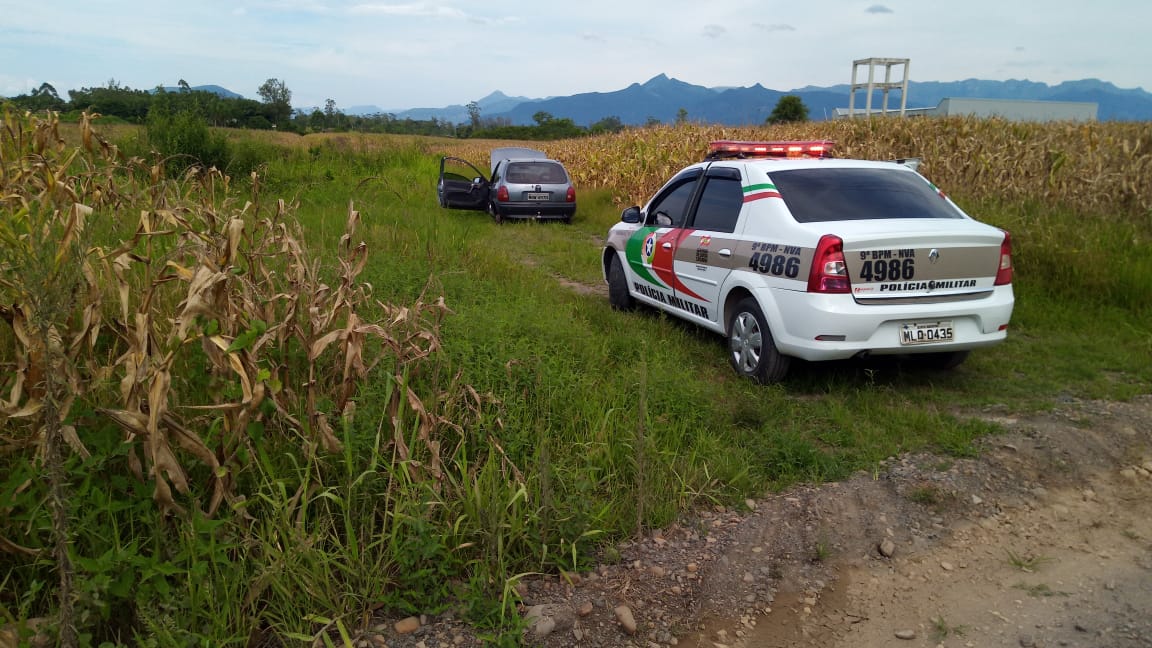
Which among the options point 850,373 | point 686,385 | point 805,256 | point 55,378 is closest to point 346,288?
point 55,378

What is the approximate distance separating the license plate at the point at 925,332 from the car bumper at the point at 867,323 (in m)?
0.02

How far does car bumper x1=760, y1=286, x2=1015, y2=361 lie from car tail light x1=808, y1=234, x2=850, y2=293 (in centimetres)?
7

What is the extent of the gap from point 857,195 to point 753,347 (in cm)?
137

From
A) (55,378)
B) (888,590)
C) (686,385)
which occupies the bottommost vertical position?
(888,590)

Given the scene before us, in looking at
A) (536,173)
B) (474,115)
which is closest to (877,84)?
(536,173)

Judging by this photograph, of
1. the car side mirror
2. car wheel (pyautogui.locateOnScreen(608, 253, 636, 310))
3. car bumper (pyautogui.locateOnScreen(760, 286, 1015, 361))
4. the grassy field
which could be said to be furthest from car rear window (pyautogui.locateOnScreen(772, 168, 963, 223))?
car wheel (pyautogui.locateOnScreen(608, 253, 636, 310))

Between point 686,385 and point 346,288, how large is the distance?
2345mm

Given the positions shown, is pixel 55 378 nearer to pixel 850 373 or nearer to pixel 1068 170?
pixel 850 373

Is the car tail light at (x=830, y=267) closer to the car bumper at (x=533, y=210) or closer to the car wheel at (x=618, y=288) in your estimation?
the car wheel at (x=618, y=288)

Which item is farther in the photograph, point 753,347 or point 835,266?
point 753,347

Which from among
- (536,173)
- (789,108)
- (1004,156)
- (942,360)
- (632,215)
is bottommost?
(942,360)

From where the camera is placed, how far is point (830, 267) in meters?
5.18

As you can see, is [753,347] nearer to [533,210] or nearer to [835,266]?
[835,266]

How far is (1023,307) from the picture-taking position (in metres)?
7.99
